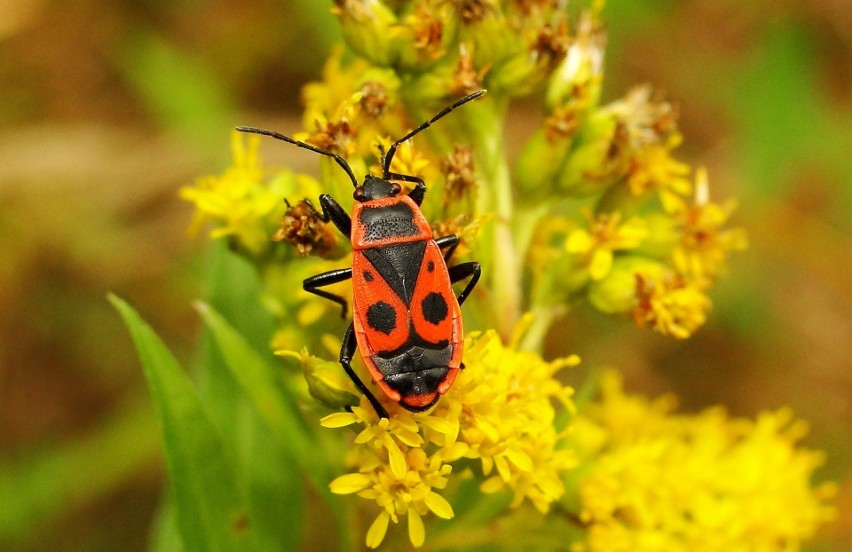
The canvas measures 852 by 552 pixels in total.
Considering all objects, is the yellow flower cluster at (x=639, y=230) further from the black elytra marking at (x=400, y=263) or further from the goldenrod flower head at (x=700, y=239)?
the black elytra marking at (x=400, y=263)

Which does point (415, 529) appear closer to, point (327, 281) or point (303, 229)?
point (327, 281)

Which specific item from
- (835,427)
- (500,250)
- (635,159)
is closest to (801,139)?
(835,427)

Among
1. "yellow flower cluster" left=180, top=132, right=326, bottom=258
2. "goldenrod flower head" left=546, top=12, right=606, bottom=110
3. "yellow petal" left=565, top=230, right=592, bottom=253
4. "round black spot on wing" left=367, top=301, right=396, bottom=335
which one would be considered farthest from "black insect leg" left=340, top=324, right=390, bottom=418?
"goldenrod flower head" left=546, top=12, right=606, bottom=110

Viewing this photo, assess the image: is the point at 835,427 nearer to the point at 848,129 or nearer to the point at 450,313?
the point at 848,129

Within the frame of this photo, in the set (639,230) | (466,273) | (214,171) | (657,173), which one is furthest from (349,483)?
(214,171)

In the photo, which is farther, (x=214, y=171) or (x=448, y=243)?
(x=214, y=171)
